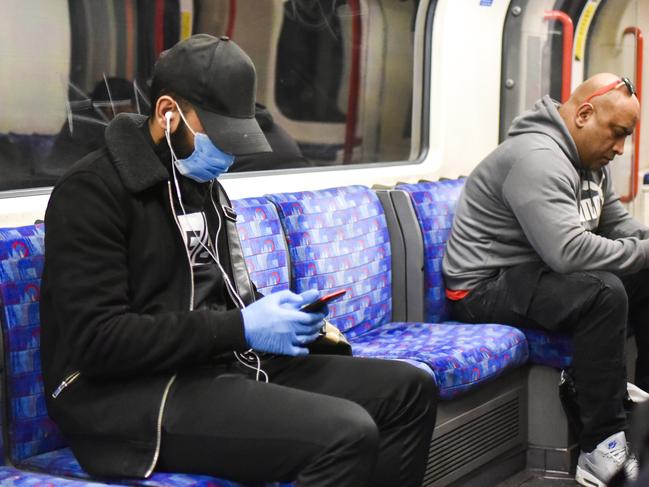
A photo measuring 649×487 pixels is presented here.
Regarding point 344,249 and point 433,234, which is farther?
point 433,234

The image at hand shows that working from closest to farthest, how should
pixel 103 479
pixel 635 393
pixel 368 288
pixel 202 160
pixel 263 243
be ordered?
pixel 103 479 < pixel 202 160 < pixel 263 243 < pixel 368 288 < pixel 635 393

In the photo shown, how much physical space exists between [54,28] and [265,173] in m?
1.17

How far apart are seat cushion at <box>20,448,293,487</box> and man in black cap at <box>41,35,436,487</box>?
24mm

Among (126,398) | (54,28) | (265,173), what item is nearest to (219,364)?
(126,398)

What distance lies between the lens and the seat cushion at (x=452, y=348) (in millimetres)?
3512

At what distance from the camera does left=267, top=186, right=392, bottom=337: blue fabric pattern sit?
362 cm

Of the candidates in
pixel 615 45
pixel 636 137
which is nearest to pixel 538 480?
pixel 636 137

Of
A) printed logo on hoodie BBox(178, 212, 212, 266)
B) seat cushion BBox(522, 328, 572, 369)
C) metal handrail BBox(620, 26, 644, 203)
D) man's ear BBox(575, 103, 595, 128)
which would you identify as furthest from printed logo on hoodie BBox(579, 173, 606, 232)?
printed logo on hoodie BBox(178, 212, 212, 266)

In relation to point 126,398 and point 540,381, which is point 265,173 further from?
point 126,398

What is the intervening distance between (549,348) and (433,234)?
0.66m

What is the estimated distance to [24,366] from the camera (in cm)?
257

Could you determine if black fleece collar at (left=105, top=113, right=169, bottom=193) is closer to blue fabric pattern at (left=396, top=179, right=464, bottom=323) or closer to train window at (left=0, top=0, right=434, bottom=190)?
train window at (left=0, top=0, right=434, bottom=190)

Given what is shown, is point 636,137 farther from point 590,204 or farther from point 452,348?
point 452,348

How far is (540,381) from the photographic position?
160 inches
